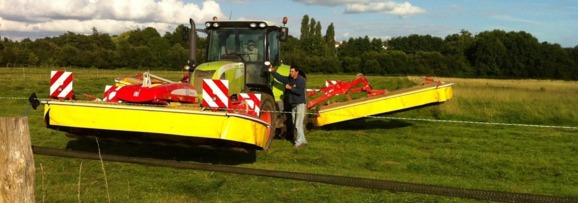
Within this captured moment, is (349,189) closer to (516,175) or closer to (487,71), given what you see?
(516,175)

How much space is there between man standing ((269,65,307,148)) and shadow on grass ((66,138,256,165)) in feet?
4.51

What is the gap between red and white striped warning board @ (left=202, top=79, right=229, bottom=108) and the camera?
24.9 ft

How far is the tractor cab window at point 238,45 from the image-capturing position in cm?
1031

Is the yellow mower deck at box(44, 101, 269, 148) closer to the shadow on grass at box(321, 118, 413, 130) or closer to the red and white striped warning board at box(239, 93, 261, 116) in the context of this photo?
the red and white striped warning board at box(239, 93, 261, 116)

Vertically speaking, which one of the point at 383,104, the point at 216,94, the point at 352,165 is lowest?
the point at 352,165

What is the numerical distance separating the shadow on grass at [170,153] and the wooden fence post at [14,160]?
5.30 m

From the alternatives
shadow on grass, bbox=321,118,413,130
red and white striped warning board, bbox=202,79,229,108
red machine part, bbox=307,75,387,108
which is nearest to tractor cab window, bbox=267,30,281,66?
red machine part, bbox=307,75,387,108

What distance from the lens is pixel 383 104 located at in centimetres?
1221

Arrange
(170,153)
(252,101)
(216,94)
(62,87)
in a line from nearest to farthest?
(216,94), (62,87), (252,101), (170,153)

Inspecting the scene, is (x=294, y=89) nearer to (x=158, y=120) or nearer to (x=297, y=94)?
(x=297, y=94)

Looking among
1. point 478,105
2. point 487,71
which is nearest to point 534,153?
point 478,105

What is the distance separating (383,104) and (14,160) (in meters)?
9.37

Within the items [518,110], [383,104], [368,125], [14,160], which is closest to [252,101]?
[383,104]

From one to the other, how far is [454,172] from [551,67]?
282 feet
